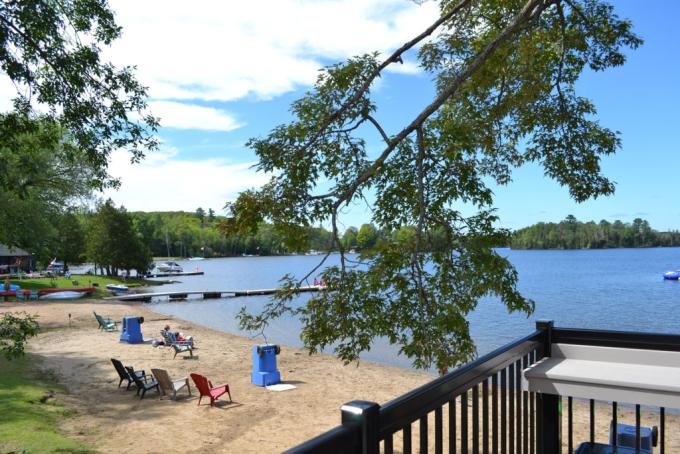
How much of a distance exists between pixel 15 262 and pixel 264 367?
70390mm

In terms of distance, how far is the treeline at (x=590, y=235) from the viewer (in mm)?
127812

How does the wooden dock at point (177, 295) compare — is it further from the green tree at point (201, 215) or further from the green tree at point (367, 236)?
the green tree at point (201, 215)

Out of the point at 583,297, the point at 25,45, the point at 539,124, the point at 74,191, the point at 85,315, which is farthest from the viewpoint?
the point at 583,297

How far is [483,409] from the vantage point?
257cm

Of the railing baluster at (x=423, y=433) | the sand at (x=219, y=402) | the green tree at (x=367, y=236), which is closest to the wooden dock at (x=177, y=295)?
the sand at (x=219, y=402)

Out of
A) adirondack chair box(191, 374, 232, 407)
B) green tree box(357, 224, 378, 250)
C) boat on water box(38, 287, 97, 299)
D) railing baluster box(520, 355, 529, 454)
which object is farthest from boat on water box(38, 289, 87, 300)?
railing baluster box(520, 355, 529, 454)

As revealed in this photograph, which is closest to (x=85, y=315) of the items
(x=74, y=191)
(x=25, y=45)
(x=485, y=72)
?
(x=74, y=191)

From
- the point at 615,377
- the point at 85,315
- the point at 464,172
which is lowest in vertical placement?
the point at 85,315

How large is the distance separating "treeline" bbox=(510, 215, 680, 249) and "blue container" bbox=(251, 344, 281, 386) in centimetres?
11697

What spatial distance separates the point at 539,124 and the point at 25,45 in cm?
711

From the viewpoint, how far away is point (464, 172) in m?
5.64

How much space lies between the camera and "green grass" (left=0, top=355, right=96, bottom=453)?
8172 mm

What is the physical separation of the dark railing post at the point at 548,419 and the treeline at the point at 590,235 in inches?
4964

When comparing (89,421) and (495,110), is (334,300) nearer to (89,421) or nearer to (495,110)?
(495,110)
